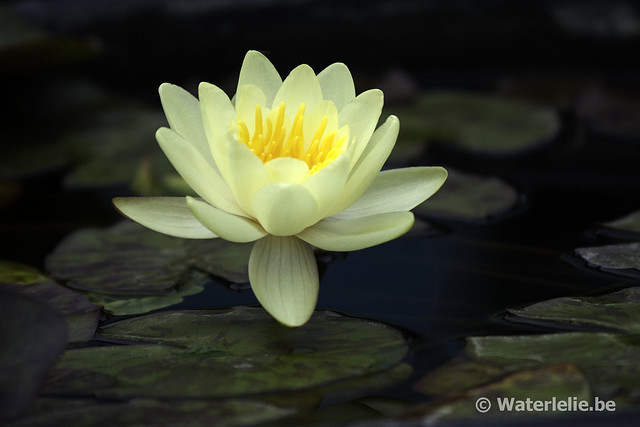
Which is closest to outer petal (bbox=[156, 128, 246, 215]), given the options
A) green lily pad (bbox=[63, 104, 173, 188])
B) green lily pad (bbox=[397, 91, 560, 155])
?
green lily pad (bbox=[63, 104, 173, 188])

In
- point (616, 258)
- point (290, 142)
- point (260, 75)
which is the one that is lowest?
point (616, 258)

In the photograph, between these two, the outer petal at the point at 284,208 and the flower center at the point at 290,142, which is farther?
the flower center at the point at 290,142

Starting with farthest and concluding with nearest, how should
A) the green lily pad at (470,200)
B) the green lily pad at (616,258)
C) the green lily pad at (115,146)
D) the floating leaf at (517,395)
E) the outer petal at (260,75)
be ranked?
the green lily pad at (115,146) → the green lily pad at (470,200) → the green lily pad at (616,258) → the outer petal at (260,75) → the floating leaf at (517,395)

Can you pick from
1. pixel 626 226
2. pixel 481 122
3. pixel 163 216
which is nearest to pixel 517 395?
pixel 163 216

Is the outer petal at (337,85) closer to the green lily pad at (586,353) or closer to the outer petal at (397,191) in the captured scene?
the outer petal at (397,191)

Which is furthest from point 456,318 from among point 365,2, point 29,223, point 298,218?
point 365,2

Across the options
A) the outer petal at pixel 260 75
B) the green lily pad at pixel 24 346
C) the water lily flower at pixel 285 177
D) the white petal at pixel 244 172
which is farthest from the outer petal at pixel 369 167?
the green lily pad at pixel 24 346

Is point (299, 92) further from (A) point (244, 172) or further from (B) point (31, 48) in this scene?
(B) point (31, 48)
